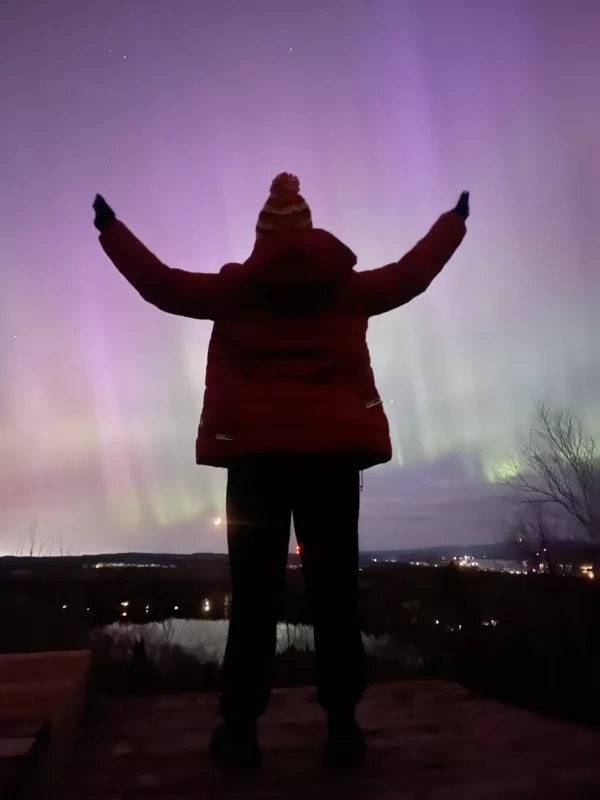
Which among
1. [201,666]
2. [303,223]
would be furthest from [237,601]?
[201,666]

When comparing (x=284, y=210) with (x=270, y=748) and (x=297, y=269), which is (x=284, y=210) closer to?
(x=297, y=269)

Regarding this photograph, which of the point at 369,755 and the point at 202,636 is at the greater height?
the point at 369,755

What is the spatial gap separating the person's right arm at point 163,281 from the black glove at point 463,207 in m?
0.67

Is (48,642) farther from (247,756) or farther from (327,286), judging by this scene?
(327,286)

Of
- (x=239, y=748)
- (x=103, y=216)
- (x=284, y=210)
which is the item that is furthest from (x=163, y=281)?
(x=239, y=748)

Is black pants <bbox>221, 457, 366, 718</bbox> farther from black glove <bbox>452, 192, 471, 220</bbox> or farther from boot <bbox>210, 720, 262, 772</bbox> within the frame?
black glove <bbox>452, 192, 471, 220</bbox>

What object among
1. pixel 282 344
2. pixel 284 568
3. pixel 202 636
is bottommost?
pixel 202 636

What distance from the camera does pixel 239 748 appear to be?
1165 mm

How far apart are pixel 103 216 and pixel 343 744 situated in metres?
1.26

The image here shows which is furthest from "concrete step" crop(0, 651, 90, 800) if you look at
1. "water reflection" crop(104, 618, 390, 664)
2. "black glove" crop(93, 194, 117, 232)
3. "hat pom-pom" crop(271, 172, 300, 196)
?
"water reflection" crop(104, 618, 390, 664)

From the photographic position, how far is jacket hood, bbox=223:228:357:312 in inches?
51.5

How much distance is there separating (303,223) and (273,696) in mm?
1349

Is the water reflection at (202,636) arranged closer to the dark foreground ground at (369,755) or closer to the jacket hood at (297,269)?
the dark foreground ground at (369,755)

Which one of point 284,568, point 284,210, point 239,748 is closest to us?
point 239,748
